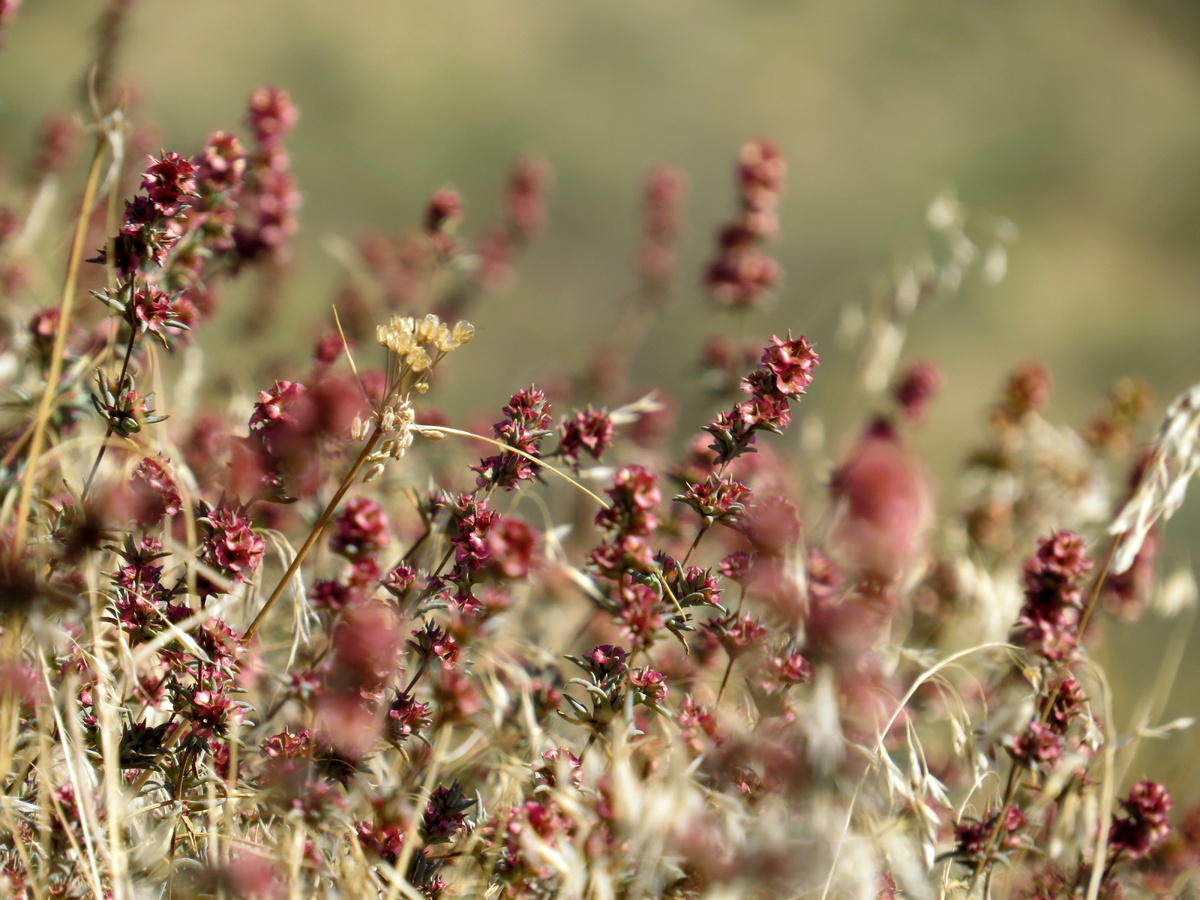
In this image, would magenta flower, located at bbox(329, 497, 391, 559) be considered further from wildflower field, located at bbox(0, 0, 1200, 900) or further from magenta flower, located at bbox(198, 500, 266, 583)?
magenta flower, located at bbox(198, 500, 266, 583)

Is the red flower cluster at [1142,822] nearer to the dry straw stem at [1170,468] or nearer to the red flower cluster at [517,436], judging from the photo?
the dry straw stem at [1170,468]

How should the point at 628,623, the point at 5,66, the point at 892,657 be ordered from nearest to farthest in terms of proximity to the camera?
1. the point at 628,623
2. the point at 892,657
3. the point at 5,66

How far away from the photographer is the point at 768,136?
166 inches

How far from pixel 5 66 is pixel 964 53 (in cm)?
410

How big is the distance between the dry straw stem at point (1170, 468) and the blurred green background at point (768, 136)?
2.67 meters

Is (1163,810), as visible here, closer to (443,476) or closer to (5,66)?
(443,476)

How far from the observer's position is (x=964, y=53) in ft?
15.0

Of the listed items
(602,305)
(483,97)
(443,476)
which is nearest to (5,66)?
(483,97)

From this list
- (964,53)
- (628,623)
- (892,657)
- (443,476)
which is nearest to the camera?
(628,623)

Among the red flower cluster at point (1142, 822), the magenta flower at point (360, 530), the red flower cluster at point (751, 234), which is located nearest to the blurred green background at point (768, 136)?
the red flower cluster at point (751, 234)

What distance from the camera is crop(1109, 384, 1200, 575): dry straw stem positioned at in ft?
3.40

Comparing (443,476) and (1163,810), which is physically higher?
(443,476)

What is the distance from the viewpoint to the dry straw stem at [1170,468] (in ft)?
3.40

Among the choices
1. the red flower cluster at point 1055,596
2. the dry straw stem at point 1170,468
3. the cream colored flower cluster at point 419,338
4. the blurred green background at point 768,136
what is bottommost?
the cream colored flower cluster at point 419,338
